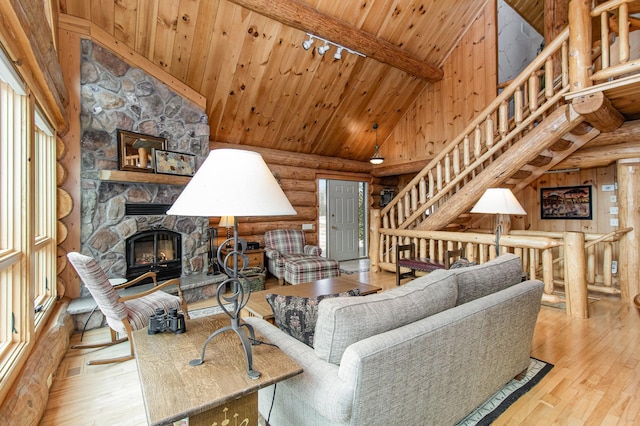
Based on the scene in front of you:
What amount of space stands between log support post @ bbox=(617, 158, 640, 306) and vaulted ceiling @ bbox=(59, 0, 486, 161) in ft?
11.5

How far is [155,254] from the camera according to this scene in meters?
4.21

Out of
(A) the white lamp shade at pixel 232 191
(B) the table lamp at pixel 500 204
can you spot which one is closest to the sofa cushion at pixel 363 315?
(A) the white lamp shade at pixel 232 191

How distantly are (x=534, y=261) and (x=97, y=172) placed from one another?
5.38 meters

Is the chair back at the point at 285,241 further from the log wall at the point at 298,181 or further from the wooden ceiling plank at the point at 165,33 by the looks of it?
the wooden ceiling plank at the point at 165,33

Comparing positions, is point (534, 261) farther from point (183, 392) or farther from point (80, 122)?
point (80, 122)

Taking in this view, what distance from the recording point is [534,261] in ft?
12.6

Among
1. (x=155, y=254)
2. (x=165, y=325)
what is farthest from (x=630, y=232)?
(x=155, y=254)

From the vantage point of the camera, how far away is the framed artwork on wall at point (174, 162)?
4125mm

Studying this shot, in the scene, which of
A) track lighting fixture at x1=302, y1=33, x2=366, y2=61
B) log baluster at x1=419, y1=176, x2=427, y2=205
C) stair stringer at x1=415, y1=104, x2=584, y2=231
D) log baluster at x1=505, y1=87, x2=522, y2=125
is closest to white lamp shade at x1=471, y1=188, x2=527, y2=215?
stair stringer at x1=415, y1=104, x2=584, y2=231

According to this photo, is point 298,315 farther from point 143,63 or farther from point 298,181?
point 298,181

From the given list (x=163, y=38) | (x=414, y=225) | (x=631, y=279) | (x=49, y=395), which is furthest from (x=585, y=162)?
(x=49, y=395)

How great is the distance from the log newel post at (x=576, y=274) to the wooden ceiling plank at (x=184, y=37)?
5.09m

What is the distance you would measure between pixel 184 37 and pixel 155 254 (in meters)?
2.85

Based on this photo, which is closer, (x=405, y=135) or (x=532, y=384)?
(x=532, y=384)
